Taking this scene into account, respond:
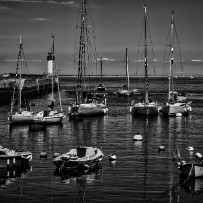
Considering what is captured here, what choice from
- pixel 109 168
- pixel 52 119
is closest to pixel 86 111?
pixel 52 119

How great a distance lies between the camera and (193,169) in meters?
41.2

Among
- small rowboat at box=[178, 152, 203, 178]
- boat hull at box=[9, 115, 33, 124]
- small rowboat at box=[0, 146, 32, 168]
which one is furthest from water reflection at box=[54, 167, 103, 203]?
boat hull at box=[9, 115, 33, 124]

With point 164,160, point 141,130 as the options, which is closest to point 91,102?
point 141,130

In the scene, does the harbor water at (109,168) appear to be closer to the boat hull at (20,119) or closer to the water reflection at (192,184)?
the water reflection at (192,184)

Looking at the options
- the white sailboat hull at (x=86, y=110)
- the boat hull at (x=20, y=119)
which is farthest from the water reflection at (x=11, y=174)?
the white sailboat hull at (x=86, y=110)

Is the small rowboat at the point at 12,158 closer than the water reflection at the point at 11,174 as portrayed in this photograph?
No

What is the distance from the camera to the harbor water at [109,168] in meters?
37.4

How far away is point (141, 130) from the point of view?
76562mm

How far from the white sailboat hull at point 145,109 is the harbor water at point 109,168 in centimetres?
1229

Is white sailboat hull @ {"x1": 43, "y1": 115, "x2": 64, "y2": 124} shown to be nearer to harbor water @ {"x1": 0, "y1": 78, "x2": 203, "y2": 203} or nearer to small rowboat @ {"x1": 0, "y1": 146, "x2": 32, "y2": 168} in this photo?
harbor water @ {"x1": 0, "y1": 78, "x2": 203, "y2": 203}

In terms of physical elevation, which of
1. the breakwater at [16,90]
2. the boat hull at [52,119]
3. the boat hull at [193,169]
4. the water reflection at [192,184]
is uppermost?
the breakwater at [16,90]

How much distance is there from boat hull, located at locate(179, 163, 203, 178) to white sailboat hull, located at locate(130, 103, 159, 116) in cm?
5339

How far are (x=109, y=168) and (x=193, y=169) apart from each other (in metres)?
7.70

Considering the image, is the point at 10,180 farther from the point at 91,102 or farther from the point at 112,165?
the point at 91,102
